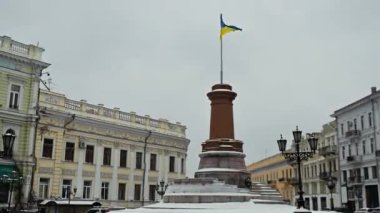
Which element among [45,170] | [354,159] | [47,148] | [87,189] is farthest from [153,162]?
[354,159]

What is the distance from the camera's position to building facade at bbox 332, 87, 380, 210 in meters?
45.9

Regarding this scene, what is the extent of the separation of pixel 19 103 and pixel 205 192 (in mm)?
19558

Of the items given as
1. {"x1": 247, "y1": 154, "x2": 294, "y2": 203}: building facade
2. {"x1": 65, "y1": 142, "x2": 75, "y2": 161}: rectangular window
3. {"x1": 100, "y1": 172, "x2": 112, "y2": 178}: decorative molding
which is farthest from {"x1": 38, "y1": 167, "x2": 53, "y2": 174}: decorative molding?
{"x1": 247, "y1": 154, "x2": 294, "y2": 203}: building facade

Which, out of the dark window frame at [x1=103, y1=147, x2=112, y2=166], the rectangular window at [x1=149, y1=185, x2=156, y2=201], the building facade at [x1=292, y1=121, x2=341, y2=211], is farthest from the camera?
the building facade at [x1=292, y1=121, x2=341, y2=211]

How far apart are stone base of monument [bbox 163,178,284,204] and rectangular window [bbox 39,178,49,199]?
669 inches

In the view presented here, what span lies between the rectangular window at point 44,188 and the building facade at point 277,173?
43.3 m

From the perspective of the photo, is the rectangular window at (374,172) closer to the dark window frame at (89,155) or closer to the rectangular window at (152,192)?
the rectangular window at (152,192)

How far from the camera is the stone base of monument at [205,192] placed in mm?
18531

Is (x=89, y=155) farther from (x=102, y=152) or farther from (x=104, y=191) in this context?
(x=104, y=191)

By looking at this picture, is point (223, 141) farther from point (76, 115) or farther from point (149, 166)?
point (149, 166)

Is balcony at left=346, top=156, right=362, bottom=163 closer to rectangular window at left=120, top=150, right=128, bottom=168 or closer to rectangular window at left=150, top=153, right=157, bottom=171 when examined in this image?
rectangular window at left=150, top=153, right=157, bottom=171

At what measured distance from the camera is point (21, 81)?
32750 millimetres

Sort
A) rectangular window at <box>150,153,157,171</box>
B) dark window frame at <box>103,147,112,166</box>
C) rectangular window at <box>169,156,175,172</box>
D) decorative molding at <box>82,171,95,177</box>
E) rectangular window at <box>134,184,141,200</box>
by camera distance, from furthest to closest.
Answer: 1. rectangular window at <box>169,156,175,172</box>
2. rectangular window at <box>150,153,157,171</box>
3. rectangular window at <box>134,184,141,200</box>
4. dark window frame at <box>103,147,112,166</box>
5. decorative molding at <box>82,171,95,177</box>

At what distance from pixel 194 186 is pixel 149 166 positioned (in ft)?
76.7
